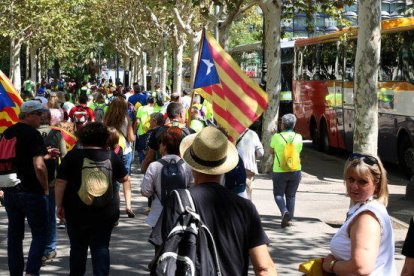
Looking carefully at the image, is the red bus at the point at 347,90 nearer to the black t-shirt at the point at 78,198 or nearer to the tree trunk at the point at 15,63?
the black t-shirt at the point at 78,198

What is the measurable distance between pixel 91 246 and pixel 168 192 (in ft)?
3.11

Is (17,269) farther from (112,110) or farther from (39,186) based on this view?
(112,110)

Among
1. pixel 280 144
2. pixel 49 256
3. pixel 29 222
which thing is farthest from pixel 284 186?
pixel 29 222

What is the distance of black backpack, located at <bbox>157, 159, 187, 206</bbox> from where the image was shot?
791 centimetres

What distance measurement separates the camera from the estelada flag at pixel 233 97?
826 cm

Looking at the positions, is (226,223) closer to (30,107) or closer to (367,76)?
(30,107)

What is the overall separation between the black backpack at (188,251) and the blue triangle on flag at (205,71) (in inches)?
200

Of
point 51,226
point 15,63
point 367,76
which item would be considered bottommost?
point 51,226

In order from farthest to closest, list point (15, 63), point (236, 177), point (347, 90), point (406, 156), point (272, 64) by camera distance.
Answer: point (15, 63) → point (347, 90) → point (272, 64) → point (406, 156) → point (236, 177)

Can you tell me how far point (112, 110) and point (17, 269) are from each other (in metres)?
3.62

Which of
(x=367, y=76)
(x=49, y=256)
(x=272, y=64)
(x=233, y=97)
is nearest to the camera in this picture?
(x=233, y=97)

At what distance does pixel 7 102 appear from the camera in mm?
9844

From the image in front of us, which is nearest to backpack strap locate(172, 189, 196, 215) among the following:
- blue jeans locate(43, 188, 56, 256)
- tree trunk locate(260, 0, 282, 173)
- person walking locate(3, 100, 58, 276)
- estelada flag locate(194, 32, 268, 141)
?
estelada flag locate(194, 32, 268, 141)

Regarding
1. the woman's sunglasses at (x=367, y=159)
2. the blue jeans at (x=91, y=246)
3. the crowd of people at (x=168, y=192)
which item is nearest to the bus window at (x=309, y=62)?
the crowd of people at (x=168, y=192)
